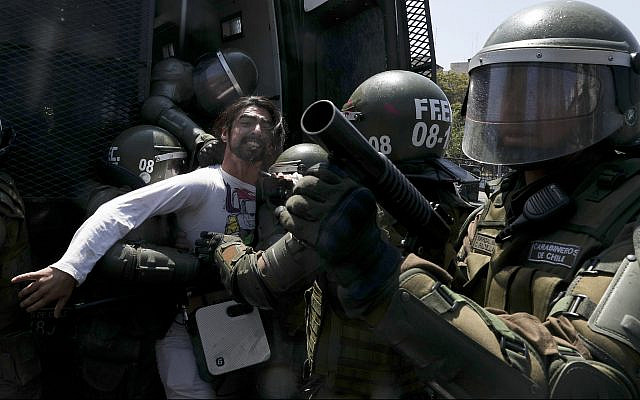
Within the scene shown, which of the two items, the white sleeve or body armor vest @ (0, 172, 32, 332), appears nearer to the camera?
the white sleeve

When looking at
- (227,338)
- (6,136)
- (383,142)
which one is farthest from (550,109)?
(6,136)

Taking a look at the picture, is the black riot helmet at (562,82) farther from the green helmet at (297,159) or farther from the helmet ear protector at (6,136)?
the helmet ear protector at (6,136)

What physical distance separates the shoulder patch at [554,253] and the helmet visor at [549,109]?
10.4 inches

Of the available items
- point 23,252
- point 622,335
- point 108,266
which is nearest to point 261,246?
point 108,266

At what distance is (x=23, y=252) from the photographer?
9.28 feet

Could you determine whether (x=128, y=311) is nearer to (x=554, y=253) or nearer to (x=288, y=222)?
(x=288, y=222)

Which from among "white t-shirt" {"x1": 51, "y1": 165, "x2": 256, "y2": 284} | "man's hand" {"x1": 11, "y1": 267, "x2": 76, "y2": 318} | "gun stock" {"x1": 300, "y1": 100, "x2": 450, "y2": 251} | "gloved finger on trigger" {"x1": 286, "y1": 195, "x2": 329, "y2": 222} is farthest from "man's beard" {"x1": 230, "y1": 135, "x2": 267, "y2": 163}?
"gloved finger on trigger" {"x1": 286, "y1": 195, "x2": 329, "y2": 222}

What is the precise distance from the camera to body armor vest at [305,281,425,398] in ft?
5.97

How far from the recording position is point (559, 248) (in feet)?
5.01

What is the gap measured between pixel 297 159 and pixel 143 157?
1.12 meters

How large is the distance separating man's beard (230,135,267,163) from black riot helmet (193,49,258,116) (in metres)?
1.47

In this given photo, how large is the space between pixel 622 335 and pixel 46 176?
3006 millimetres

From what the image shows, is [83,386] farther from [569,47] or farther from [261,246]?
[569,47]

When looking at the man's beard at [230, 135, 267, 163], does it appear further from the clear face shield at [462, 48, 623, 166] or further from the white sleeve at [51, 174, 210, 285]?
the clear face shield at [462, 48, 623, 166]
